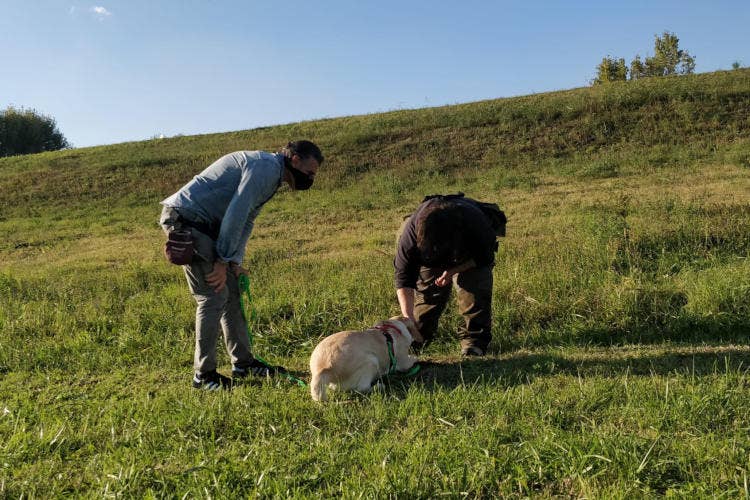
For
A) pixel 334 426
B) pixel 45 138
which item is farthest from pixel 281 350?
pixel 45 138

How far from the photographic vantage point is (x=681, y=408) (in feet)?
9.23

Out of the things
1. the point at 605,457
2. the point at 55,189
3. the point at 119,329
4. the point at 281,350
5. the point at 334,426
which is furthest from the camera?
the point at 55,189

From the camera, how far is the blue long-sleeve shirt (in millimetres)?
3697

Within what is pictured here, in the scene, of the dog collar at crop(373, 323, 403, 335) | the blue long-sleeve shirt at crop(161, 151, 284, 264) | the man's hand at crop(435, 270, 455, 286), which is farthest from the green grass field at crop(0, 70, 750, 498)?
the blue long-sleeve shirt at crop(161, 151, 284, 264)

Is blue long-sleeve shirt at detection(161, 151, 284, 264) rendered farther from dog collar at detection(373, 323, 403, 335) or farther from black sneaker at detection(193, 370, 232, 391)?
dog collar at detection(373, 323, 403, 335)

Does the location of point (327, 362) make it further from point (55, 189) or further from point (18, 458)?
point (55, 189)

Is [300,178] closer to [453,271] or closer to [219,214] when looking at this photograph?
[219,214]

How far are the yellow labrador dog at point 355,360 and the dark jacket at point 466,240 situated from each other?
0.53m

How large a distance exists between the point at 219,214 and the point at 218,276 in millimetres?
454

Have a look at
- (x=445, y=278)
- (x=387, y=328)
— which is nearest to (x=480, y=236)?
(x=445, y=278)

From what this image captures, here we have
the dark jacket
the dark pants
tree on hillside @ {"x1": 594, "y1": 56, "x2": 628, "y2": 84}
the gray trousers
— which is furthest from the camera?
tree on hillside @ {"x1": 594, "y1": 56, "x2": 628, "y2": 84}

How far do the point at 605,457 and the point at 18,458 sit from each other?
295 cm

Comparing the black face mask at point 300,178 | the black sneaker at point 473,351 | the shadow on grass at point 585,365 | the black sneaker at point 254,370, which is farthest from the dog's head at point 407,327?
the black face mask at point 300,178

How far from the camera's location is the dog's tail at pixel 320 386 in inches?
133
